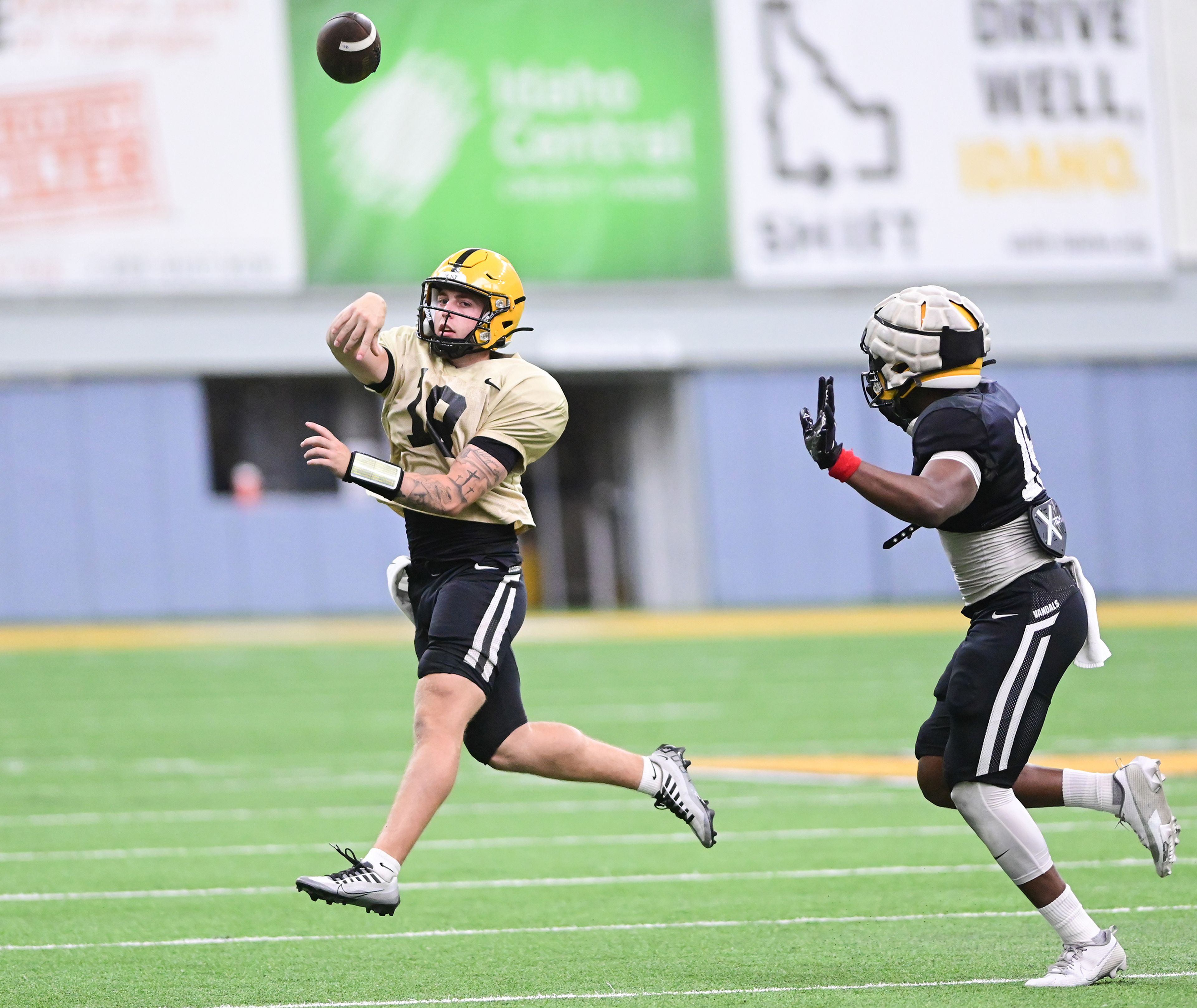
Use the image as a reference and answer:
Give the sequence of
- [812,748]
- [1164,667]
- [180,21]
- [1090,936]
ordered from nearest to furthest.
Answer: [1090,936]
[812,748]
[1164,667]
[180,21]

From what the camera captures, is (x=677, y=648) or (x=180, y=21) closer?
(x=677, y=648)

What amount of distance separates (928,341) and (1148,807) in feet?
4.72

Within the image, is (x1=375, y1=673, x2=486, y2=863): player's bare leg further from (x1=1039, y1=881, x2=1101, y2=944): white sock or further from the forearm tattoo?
(x1=1039, y1=881, x2=1101, y2=944): white sock

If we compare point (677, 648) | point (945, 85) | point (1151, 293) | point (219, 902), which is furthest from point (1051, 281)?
point (219, 902)

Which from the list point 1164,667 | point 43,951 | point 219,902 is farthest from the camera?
point 1164,667

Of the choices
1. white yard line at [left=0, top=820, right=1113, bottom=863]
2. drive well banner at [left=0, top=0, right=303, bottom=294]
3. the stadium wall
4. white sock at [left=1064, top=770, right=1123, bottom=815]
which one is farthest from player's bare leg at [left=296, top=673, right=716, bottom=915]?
the stadium wall

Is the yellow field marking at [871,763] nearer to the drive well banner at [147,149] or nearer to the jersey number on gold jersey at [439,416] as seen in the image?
the jersey number on gold jersey at [439,416]

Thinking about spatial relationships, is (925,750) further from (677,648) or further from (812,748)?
(677,648)

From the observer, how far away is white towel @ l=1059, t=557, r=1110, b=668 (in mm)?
4855

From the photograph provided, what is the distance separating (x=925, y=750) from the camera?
491 cm

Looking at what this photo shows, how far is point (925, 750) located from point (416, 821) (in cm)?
144

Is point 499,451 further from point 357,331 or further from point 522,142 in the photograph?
point 522,142

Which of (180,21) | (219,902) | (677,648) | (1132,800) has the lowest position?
(677,648)

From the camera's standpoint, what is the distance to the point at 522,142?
23.7 m
